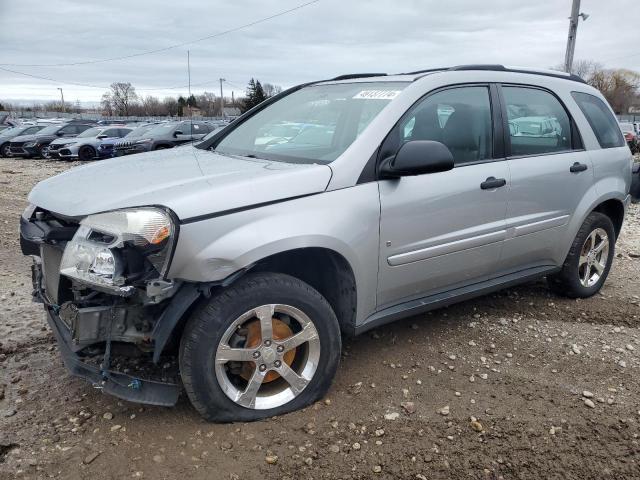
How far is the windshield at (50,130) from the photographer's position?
871 inches

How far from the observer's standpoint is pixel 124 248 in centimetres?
243

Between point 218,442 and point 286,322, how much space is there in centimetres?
67

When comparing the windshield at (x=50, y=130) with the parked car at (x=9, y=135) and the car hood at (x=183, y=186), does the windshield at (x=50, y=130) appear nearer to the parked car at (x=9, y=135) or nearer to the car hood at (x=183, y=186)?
the parked car at (x=9, y=135)

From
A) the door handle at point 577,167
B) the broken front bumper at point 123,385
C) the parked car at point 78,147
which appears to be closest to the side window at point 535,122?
the door handle at point 577,167

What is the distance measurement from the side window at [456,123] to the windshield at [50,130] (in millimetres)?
Answer: 22166

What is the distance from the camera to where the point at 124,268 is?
8.01 ft

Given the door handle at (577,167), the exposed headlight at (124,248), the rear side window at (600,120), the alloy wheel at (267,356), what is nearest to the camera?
the exposed headlight at (124,248)

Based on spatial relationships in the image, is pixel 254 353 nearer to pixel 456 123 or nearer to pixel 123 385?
pixel 123 385

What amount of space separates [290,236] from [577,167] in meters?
2.60

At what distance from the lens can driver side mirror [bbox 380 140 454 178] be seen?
9.69 ft

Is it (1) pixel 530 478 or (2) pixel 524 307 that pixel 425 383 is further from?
(2) pixel 524 307

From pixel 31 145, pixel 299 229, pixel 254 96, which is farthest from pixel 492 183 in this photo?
pixel 254 96

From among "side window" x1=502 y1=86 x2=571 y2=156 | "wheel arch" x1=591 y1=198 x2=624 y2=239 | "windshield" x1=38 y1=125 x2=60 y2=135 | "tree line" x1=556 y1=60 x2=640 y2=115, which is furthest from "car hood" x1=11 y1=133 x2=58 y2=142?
"tree line" x1=556 y1=60 x2=640 y2=115

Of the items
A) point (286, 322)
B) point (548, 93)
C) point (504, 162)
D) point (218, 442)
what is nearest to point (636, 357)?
point (504, 162)
